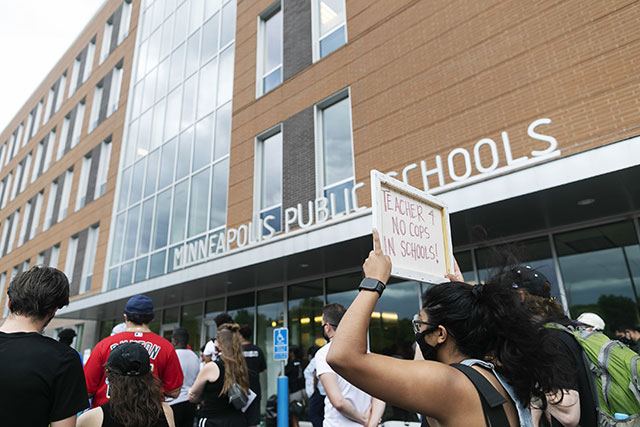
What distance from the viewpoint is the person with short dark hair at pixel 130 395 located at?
2.49 metres

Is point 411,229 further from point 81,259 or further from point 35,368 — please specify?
point 81,259

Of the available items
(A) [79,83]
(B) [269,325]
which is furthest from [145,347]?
(A) [79,83]

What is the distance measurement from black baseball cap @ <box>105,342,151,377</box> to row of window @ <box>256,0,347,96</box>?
32.4 feet

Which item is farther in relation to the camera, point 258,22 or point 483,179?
point 258,22

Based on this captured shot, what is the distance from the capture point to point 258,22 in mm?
13516

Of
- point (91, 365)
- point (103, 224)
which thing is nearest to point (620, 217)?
point (91, 365)

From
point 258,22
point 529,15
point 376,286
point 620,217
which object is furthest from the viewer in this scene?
point 258,22

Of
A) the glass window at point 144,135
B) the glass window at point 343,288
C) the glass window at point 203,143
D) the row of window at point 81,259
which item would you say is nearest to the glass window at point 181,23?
the glass window at point 144,135

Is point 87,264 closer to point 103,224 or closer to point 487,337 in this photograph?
point 103,224

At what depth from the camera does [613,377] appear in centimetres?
226

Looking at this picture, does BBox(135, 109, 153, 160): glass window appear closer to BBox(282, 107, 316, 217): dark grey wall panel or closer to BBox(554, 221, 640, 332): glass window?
BBox(282, 107, 316, 217): dark grey wall panel

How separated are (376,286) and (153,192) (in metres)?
15.7

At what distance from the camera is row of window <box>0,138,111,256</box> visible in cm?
1969

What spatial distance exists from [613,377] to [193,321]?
43.0ft
